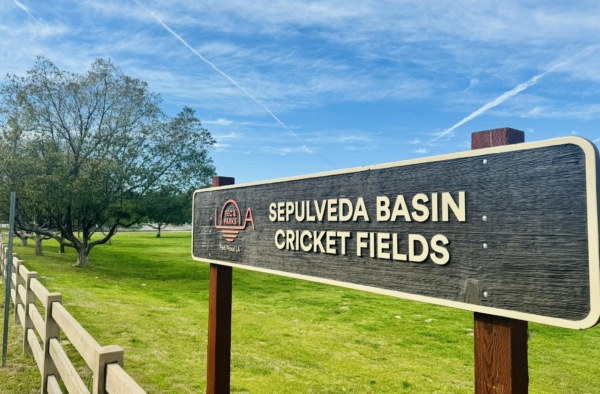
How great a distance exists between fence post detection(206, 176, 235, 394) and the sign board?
4.51ft

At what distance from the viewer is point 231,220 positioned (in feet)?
13.0

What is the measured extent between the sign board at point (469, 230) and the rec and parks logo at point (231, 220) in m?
0.72

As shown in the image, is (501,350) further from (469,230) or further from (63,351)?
(63,351)

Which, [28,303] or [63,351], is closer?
[63,351]

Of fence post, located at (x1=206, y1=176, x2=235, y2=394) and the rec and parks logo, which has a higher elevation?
the rec and parks logo

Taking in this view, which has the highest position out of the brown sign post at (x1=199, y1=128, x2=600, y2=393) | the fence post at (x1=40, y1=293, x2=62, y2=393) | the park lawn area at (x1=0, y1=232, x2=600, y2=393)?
the brown sign post at (x1=199, y1=128, x2=600, y2=393)

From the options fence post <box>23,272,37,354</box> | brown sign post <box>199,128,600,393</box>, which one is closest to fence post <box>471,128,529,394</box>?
brown sign post <box>199,128,600,393</box>

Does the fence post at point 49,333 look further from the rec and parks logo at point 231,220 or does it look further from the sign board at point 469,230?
the sign board at point 469,230

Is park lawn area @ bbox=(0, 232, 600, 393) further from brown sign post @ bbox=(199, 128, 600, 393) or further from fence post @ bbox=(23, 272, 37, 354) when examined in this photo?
brown sign post @ bbox=(199, 128, 600, 393)

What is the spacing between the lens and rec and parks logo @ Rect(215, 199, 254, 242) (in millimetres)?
3758

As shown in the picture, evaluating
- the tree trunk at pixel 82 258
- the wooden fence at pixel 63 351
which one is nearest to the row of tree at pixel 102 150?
the tree trunk at pixel 82 258

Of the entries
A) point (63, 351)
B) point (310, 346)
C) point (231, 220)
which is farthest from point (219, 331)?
point (310, 346)

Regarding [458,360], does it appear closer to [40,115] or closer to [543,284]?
[543,284]

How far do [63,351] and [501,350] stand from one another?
14.3ft
